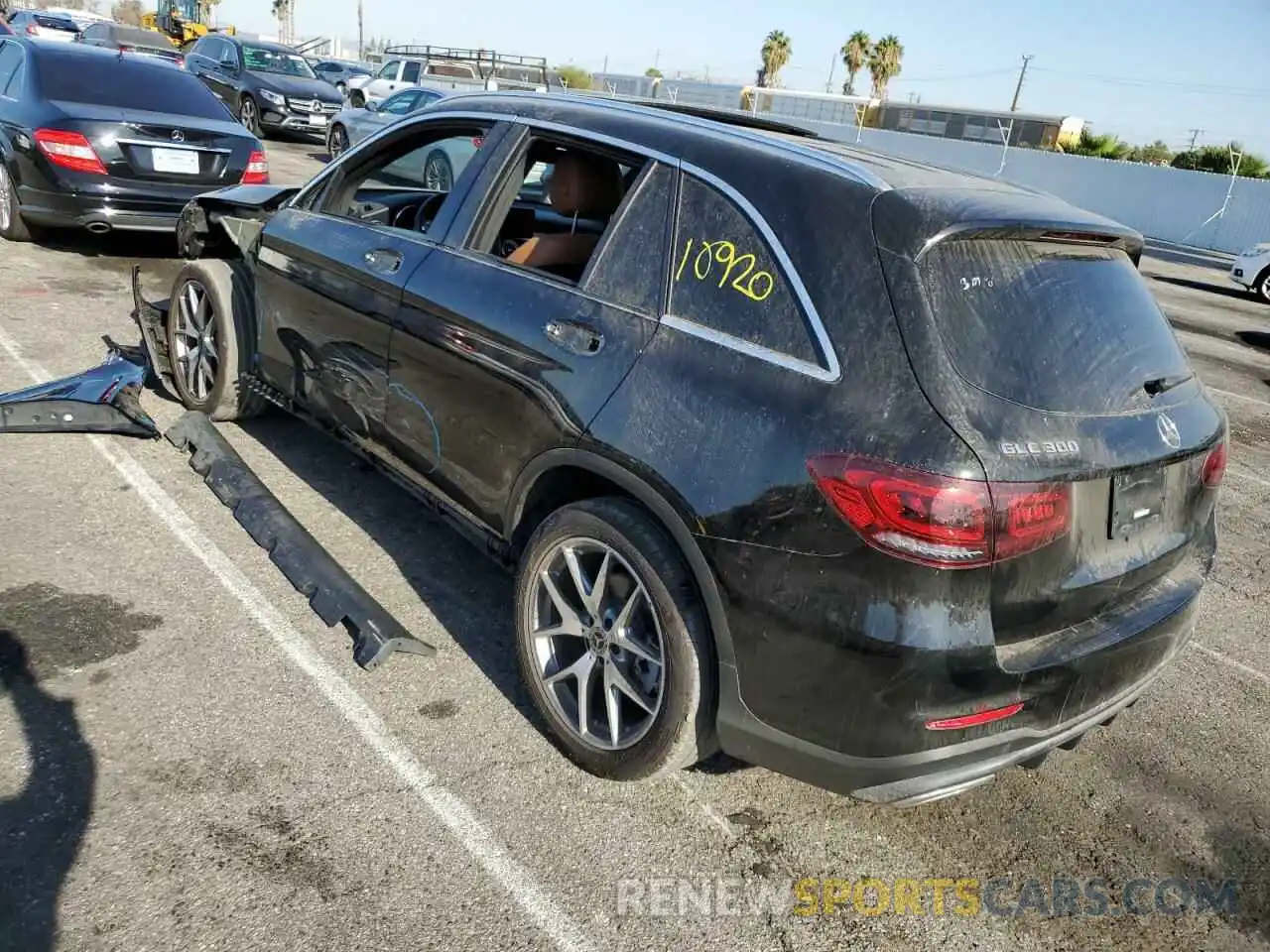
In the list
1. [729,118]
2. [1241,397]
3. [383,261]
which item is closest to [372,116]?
[1241,397]

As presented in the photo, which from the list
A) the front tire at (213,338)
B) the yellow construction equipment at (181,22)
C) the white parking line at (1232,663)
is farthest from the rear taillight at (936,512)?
the yellow construction equipment at (181,22)

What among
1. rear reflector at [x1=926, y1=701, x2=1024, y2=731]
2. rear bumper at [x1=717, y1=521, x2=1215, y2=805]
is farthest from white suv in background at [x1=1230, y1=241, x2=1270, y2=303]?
rear reflector at [x1=926, y1=701, x2=1024, y2=731]

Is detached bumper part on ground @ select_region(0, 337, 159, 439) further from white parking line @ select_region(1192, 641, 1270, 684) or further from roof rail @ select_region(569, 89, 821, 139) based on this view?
white parking line @ select_region(1192, 641, 1270, 684)

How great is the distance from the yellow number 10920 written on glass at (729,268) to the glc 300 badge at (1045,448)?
714 millimetres

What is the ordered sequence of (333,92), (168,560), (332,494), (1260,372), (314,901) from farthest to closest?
(333,92) < (1260,372) < (332,494) < (168,560) < (314,901)

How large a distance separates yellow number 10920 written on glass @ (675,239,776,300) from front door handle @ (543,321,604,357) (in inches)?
11.7

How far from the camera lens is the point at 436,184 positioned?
19.9 ft

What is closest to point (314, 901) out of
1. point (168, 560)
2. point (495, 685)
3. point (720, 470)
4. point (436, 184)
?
point (495, 685)

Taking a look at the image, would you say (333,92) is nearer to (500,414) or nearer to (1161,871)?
(500,414)

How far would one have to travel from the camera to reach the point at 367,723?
305 centimetres

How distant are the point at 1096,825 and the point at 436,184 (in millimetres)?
4919

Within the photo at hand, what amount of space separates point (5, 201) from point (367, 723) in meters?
7.60

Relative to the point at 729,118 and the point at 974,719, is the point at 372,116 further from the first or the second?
the point at 974,719

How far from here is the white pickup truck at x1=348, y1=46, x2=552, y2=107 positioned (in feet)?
68.6
